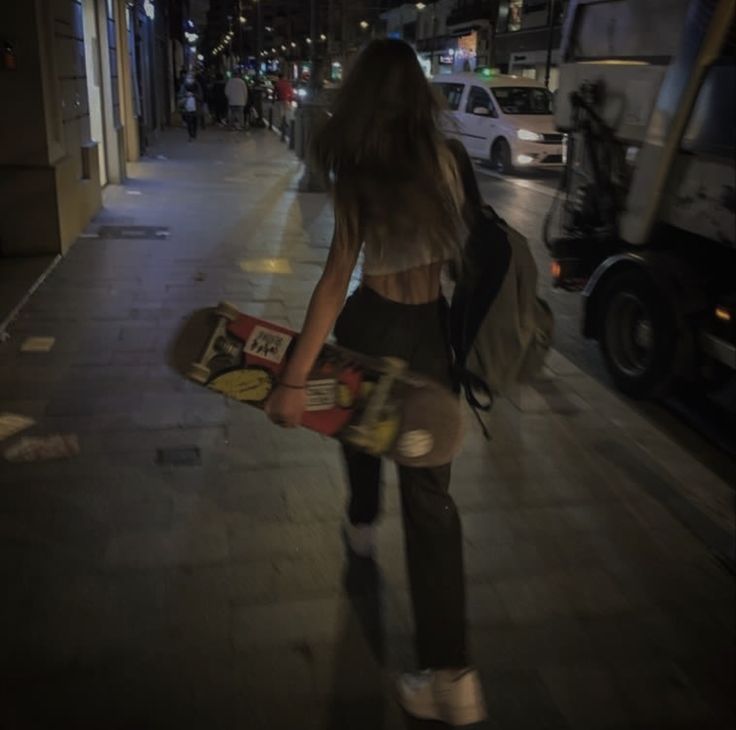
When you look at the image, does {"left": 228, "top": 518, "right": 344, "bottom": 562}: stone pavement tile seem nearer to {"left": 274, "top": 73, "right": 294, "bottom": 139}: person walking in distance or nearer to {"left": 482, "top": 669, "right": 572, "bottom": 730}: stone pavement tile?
{"left": 482, "top": 669, "right": 572, "bottom": 730}: stone pavement tile

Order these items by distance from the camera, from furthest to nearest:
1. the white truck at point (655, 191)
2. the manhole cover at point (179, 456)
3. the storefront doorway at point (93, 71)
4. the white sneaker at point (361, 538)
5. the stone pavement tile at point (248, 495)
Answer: the storefront doorway at point (93, 71) < the white truck at point (655, 191) < the manhole cover at point (179, 456) < the stone pavement tile at point (248, 495) < the white sneaker at point (361, 538)

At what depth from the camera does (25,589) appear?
123 inches

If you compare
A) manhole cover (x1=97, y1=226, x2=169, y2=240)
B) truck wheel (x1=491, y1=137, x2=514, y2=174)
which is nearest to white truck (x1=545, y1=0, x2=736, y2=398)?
manhole cover (x1=97, y1=226, x2=169, y2=240)

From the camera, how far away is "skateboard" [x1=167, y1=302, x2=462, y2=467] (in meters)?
2.39

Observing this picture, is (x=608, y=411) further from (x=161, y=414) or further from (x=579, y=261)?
(x=161, y=414)

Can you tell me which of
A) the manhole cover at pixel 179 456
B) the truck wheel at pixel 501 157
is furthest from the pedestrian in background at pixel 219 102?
the manhole cover at pixel 179 456

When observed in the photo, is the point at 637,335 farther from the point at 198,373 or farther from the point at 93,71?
the point at 93,71

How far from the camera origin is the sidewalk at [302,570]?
2658 mm

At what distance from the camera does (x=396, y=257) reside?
7.77ft

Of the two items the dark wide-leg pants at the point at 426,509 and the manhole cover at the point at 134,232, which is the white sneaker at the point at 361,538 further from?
the manhole cover at the point at 134,232

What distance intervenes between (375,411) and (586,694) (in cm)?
122

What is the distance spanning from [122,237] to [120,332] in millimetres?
3928

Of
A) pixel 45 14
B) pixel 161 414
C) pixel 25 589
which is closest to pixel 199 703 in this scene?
pixel 25 589

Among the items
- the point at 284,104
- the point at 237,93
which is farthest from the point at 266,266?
the point at 284,104
